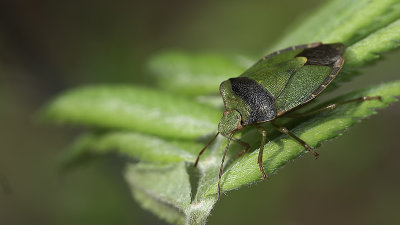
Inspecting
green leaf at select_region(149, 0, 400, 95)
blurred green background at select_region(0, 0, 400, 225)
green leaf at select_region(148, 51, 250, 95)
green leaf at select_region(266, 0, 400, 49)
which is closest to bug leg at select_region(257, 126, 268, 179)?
green leaf at select_region(149, 0, 400, 95)

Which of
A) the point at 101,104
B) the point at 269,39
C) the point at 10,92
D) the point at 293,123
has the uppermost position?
the point at 10,92

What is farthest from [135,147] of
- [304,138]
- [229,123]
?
[304,138]

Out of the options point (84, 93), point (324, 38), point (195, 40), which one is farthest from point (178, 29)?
point (324, 38)

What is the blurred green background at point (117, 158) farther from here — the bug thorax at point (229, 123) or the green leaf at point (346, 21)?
the bug thorax at point (229, 123)

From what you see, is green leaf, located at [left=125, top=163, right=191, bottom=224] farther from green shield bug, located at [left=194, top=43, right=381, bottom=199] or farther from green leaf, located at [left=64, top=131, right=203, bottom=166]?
green shield bug, located at [left=194, top=43, right=381, bottom=199]

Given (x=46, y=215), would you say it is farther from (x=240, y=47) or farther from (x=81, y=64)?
(x=240, y=47)

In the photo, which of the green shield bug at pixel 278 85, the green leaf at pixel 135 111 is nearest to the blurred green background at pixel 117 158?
the green leaf at pixel 135 111

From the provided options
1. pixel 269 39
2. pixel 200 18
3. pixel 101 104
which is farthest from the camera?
pixel 200 18
